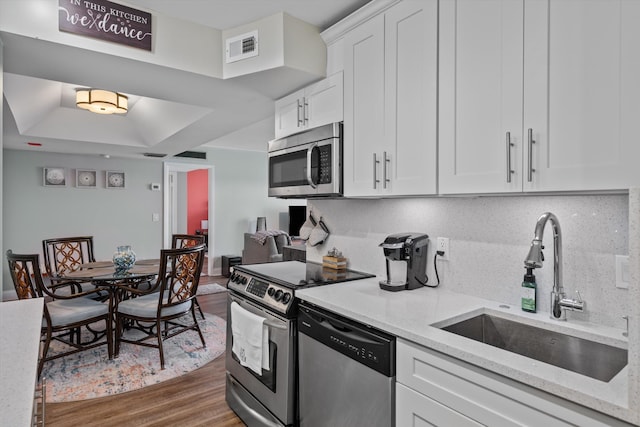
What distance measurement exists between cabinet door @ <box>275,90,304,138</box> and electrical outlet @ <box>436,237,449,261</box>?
1.17 m

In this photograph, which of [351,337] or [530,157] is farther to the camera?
[351,337]

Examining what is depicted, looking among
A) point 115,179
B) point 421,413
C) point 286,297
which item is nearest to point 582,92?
point 421,413

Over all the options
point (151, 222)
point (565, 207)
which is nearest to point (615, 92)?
point (565, 207)

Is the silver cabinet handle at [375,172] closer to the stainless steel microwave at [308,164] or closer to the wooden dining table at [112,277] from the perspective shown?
the stainless steel microwave at [308,164]

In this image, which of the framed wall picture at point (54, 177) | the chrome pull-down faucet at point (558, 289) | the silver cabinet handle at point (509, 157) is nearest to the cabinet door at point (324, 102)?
the silver cabinet handle at point (509, 157)

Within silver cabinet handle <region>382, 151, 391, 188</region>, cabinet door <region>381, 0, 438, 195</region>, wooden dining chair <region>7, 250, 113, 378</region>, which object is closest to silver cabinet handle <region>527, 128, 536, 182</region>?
cabinet door <region>381, 0, 438, 195</region>

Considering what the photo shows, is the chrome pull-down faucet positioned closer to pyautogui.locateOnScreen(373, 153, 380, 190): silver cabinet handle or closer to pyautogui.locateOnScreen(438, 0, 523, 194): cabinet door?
pyautogui.locateOnScreen(438, 0, 523, 194): cabinet door

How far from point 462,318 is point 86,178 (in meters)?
6.24

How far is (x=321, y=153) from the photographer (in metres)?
2.19

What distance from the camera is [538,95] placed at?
128 cm

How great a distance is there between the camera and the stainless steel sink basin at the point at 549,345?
1.27m

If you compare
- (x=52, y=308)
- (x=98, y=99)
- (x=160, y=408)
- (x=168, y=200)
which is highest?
(x=98, y=99)

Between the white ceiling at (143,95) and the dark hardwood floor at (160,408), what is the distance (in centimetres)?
216

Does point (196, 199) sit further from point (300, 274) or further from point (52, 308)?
point (300, 274)
